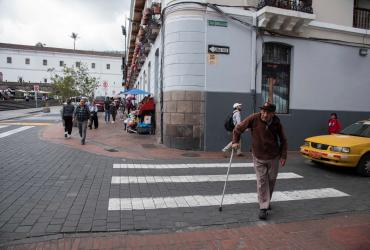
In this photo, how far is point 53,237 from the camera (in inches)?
183

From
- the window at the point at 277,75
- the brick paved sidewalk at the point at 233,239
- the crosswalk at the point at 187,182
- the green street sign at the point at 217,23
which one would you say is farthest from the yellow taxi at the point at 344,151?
the green street sign at the point at 217,23

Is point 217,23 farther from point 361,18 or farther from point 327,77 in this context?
point 361,18

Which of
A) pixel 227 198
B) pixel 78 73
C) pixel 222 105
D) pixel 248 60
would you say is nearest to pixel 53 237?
pixel 227 198

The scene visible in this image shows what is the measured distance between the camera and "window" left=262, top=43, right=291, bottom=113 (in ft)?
45.9

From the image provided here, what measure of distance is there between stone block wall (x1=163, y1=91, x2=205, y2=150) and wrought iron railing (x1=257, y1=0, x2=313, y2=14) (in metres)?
4.04

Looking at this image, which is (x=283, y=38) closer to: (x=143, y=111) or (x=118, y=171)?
(x=143, y=111)

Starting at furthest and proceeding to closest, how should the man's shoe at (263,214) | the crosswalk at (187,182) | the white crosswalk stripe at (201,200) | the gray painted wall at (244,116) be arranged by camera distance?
the gray painted wall at (244,116)
the crosswalk at (187,182)
the white crosswalk stripe at (201,200)
the man's shoe at (263,214)

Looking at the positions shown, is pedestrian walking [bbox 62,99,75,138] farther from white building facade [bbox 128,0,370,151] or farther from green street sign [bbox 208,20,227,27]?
green street sign [bbox 208,20,227,27]

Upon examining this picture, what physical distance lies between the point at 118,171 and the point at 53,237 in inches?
163

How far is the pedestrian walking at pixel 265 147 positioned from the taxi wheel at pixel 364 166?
441 cm

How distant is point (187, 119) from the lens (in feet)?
41.7

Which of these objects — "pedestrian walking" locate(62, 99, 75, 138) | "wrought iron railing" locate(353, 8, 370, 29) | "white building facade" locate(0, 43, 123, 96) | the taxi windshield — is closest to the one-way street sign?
the taxi windshield

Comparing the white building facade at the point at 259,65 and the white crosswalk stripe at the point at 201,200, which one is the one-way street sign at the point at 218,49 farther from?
the white crosswalk stripe at the point at 201,200

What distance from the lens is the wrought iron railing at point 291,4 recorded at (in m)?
13.0
